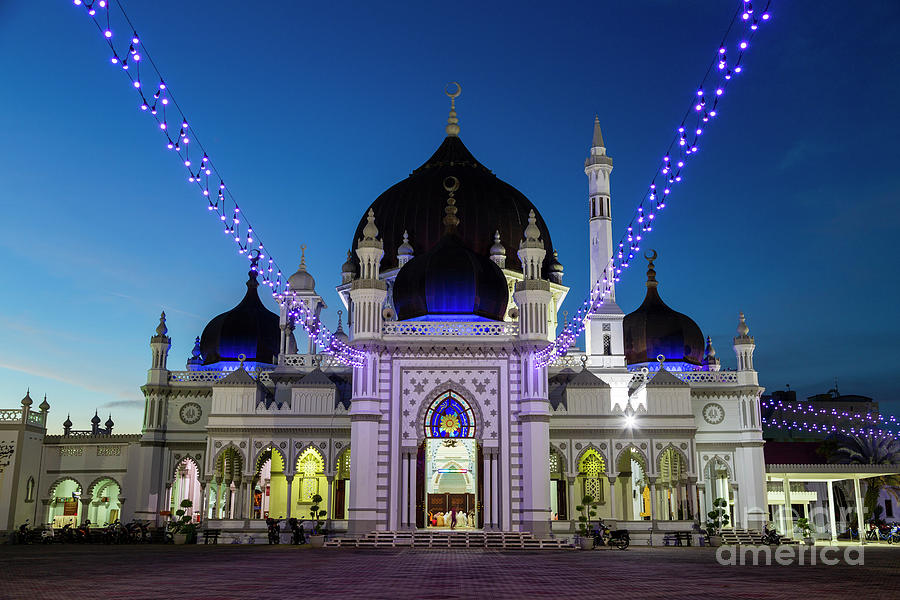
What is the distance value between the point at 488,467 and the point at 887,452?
77.1ft

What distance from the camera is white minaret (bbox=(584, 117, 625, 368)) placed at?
4119cm

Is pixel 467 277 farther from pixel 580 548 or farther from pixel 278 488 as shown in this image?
pixel 278 488

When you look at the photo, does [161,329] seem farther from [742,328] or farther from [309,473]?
[742,328]

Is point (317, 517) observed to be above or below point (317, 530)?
above

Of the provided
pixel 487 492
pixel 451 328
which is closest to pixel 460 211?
pixel 451 328

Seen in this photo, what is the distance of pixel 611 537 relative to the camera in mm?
31312

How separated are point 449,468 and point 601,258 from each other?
14458 millimetres

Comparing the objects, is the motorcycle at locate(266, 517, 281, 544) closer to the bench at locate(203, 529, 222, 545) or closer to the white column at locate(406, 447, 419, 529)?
the bench at locate(203, 529, 222, 545)

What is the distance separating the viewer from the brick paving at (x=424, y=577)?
13.6 m

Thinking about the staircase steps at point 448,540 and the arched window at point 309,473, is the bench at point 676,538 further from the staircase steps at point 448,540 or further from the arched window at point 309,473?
the arched window at point 309,473

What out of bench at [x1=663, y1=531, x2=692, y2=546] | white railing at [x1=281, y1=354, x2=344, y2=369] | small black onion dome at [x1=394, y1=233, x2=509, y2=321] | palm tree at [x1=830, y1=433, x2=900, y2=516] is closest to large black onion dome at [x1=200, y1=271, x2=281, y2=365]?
white railing at [x1=281, y1=354, x2=344, y2=369]

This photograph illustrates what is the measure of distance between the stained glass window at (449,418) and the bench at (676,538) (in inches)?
337

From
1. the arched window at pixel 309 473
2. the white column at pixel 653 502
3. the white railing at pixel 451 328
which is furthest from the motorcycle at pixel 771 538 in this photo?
the arched window at pixel 309 473

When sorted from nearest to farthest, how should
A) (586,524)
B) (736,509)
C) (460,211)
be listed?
(586,524) → (736,509) → (460,211)
